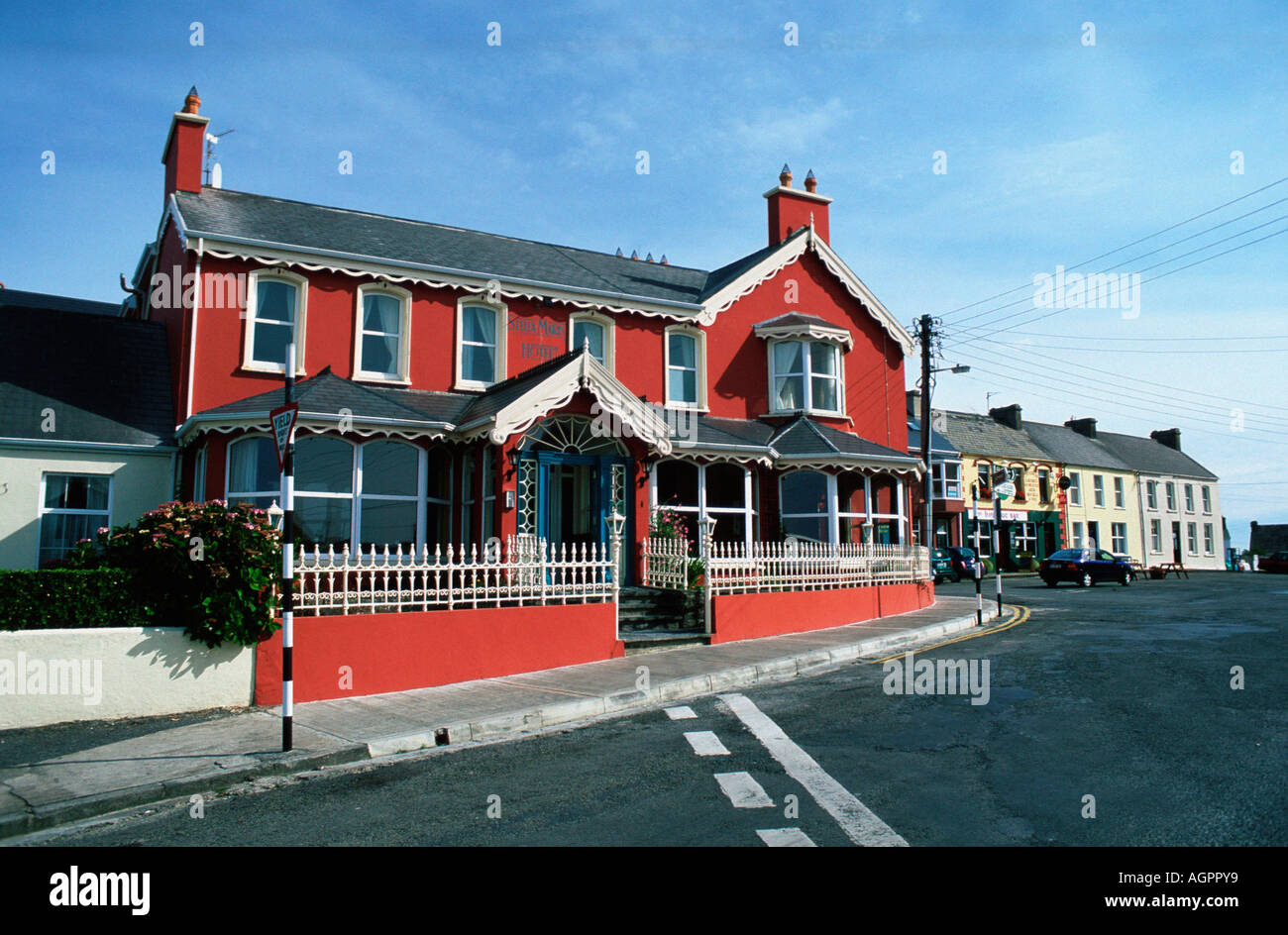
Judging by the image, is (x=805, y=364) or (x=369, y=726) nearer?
(x=369, y=726)

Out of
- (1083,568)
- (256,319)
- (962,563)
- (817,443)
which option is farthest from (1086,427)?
(256,319)

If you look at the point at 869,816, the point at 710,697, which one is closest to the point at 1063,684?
the point at 710,697

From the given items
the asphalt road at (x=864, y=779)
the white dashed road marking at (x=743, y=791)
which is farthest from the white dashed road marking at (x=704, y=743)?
the white dashed road marking at (x=743, y=791)

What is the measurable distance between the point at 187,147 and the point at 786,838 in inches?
702

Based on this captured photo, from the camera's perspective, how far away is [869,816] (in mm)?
5633

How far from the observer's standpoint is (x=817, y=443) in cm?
1936

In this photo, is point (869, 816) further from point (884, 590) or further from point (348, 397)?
point (884, 590)

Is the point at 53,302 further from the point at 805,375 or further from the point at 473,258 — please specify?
the point at 805,375

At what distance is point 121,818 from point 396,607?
4.64 metres

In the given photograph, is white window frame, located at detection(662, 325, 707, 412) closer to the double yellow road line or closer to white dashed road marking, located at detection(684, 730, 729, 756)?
the double yellow road line

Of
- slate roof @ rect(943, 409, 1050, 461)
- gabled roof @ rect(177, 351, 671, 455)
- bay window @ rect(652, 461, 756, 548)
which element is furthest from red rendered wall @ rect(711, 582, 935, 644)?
slate roof @ rect(943, 409, 1050, 461)

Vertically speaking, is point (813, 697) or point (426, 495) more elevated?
point (426, 495)

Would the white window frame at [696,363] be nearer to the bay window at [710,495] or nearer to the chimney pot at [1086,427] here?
the bay window at [710,495]

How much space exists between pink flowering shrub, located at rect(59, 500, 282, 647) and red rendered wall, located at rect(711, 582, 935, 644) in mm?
7212
